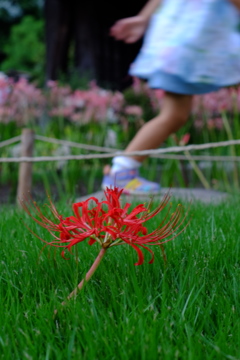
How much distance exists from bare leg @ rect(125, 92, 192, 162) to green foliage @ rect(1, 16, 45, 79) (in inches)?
844

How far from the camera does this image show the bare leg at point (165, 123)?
10.4 feet

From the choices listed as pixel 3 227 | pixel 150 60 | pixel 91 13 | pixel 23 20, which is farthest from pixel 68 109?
pixel 23 20

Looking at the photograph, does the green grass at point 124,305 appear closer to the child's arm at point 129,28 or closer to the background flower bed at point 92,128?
the child's arm at point 129,28

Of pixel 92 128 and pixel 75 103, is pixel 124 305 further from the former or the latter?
pixel 75 103

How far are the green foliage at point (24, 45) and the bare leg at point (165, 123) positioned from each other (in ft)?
70.3

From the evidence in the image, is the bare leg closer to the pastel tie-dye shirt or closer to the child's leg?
the child's leg

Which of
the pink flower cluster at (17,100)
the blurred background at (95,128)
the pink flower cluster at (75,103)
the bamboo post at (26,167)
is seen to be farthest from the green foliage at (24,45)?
the bamboo post at (26,167)

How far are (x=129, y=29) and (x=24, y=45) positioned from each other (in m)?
22.7

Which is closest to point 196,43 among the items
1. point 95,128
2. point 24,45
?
point 95,128

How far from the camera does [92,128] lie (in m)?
5.02

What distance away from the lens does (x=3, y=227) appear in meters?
2.02

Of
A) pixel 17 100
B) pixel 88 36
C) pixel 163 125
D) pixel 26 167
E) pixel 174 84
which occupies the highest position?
pixel 88 36

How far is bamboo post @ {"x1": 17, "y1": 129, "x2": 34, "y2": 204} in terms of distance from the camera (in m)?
3.71

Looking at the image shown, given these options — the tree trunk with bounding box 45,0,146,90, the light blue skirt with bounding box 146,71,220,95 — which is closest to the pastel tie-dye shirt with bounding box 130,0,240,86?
the light blue skirt with bounding box 146,71,220,95
